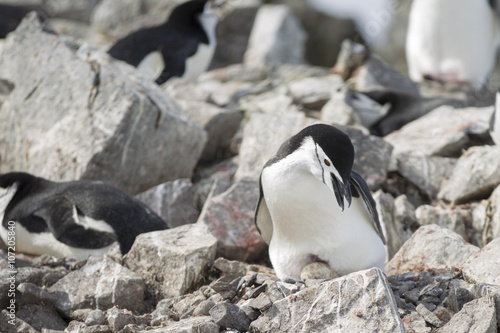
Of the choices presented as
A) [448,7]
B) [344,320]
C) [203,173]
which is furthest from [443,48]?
[344,320]

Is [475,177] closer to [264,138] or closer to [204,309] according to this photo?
[264,138]

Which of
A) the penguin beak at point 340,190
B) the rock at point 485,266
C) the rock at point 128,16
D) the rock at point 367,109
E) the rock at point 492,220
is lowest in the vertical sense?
the rock at point 128,16

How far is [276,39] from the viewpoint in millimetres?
13320

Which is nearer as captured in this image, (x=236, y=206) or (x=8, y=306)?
(x=8, y=306)

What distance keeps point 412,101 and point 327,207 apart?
4.43 meters

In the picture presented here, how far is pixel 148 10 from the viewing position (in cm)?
1209

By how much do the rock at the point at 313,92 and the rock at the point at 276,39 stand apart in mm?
4359

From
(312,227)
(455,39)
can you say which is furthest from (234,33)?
(312,227)

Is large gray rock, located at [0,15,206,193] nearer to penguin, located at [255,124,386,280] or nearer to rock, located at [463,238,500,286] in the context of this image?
penguin, located at [255,124,386,280]

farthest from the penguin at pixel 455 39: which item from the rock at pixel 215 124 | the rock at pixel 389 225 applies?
the rock at pixel 389 225

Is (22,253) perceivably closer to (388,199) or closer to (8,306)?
(8,306)

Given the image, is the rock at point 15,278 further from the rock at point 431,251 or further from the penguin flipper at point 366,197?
the rock at point 431,251

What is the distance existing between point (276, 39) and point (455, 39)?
16.3 feet

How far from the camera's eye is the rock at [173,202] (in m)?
5.72
